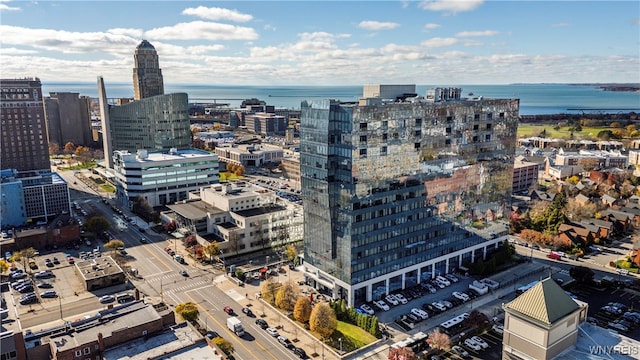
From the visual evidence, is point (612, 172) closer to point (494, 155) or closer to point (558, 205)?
point (558, 205)

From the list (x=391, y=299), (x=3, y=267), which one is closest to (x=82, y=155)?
(x=3, y=267)

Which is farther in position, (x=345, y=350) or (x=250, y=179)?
(x=250, y=179)

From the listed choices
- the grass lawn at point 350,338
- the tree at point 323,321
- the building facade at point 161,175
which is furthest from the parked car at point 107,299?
the building facade at point 161,175

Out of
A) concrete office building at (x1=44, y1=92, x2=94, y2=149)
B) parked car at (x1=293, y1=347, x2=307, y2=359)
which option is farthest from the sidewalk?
concrete office building at (x1=44, y1=92, x2=94, y2=149)

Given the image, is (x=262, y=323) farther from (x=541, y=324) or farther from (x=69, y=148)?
(x=69, y=148)

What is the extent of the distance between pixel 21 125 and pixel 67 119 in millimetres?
90117

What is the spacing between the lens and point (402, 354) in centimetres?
4462

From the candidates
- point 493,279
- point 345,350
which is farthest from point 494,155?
point 345,350

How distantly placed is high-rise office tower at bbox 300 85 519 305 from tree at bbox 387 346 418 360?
41.7 ft

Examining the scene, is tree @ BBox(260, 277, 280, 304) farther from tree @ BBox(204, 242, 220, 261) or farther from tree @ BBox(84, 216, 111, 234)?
tree @ BBox(84, 216, 111, 234)

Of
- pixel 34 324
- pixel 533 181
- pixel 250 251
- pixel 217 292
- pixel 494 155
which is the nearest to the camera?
pixel 34 324

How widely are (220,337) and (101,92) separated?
112 meters

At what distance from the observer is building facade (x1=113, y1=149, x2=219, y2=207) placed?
10688 centimetres

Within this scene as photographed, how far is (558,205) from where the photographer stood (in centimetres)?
8831
